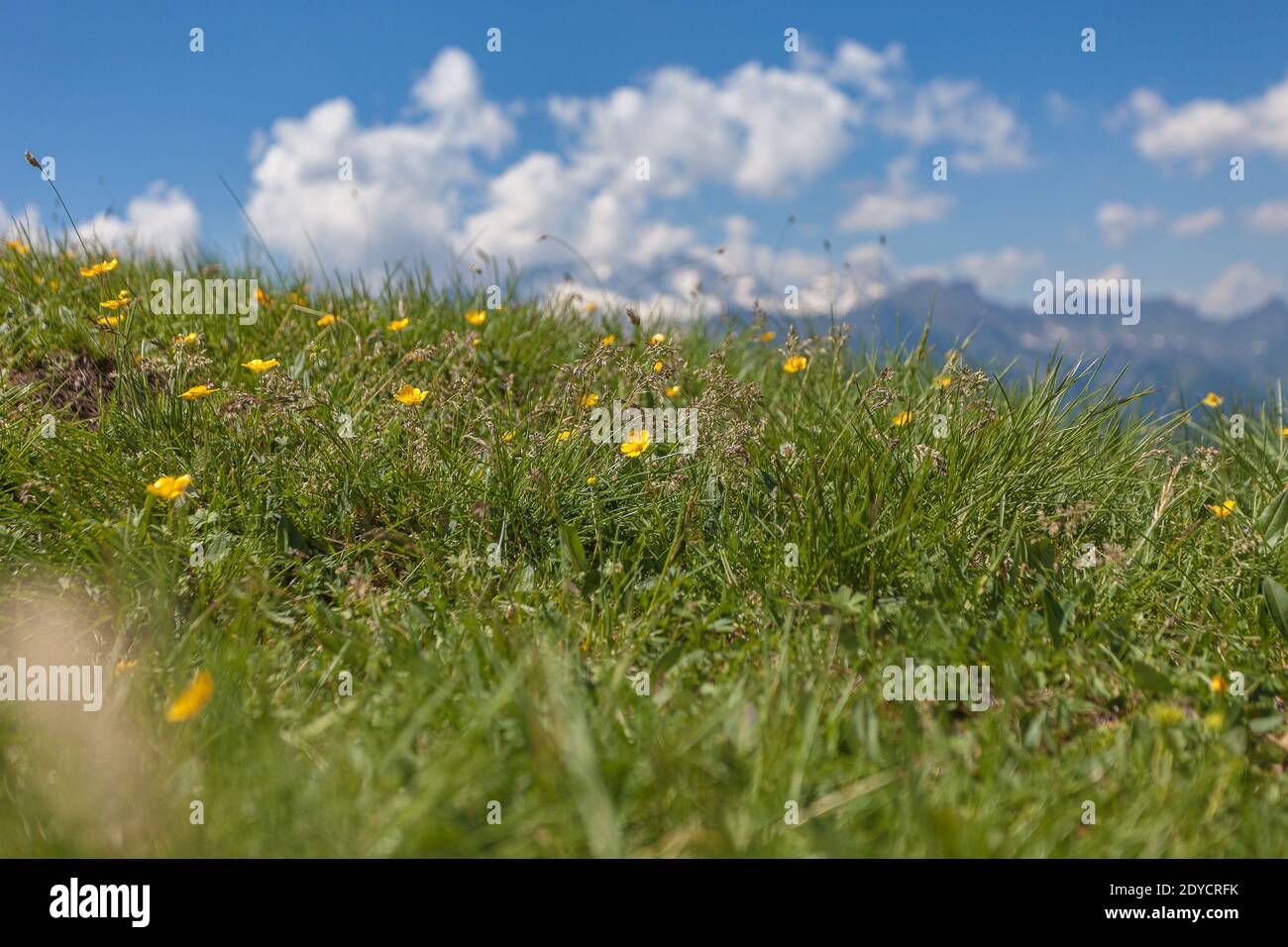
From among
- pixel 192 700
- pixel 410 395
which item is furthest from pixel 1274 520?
pixel 192 700

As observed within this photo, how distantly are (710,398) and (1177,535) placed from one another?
1.73 m

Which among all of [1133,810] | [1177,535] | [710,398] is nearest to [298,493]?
[710,398]

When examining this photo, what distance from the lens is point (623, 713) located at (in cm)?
207

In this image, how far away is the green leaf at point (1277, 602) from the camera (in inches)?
102

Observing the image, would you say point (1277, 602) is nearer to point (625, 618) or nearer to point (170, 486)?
point (625, 618)

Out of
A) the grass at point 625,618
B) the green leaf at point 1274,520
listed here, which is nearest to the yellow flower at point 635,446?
the grass at point 625,618

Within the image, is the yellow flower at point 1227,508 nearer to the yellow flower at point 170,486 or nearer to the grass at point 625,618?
the grass at point 625,618

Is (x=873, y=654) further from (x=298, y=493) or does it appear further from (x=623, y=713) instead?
(x=298, y=493)

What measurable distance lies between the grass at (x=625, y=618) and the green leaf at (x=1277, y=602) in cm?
2

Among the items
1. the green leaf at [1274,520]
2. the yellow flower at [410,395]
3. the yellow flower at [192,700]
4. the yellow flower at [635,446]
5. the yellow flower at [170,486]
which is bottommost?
the yellow flower at [192,700]

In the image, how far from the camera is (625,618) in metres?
2.47

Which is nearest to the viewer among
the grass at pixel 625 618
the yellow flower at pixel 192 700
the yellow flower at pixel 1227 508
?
the grass at pixel 625 618

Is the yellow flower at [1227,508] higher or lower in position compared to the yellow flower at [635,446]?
lower

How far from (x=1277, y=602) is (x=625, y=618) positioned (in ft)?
6.62
